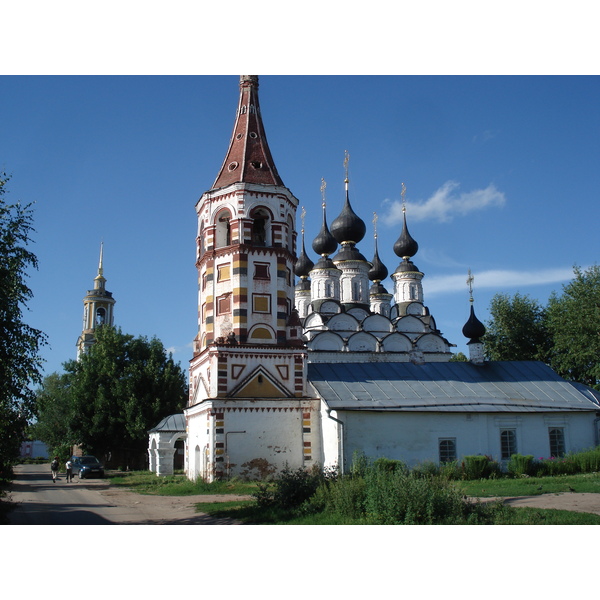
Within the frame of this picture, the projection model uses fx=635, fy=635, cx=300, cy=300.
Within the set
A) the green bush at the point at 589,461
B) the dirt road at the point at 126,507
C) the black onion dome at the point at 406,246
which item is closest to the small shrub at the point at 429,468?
the dirt road at the point at 126,507

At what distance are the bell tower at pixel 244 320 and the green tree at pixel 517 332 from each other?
63.6 ft

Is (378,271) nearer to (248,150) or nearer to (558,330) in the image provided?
(558,330)

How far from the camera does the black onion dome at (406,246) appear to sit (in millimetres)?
44562

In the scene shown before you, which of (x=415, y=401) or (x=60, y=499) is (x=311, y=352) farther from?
(x=60, y=499)

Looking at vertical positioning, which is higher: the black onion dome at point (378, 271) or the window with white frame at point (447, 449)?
the black onion dome at point (378, 271)

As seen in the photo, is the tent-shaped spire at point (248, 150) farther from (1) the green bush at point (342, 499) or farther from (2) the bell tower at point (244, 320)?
(1) the green bush at point (342, 499)

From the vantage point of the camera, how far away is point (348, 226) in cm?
4031

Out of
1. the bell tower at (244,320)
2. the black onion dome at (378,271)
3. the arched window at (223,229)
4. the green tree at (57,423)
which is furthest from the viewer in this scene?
the black onion dome at (378,271)

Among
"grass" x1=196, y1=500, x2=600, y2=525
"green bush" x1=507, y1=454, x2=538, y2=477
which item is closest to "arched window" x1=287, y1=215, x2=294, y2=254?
"green bush" x1=507, y1=454, x2=538, y2=477

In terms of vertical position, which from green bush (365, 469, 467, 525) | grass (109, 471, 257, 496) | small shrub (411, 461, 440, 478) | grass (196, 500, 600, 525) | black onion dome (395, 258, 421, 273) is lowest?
grass (109, 471, 257, 496)

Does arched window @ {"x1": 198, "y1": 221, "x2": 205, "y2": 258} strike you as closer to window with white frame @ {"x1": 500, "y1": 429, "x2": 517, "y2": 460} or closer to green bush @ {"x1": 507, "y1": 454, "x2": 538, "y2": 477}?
window with white frame @ {"x1": 500, "y1": 429, "x2": 517, "y2": 460}

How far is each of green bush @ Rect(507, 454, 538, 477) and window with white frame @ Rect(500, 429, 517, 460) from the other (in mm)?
1378

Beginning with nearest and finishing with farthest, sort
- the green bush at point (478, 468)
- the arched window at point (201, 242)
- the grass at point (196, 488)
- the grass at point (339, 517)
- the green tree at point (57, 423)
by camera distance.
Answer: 1. the grass at point (339, 517)
2. the grass at point (196, 488)
3. the green bush at point (478, 468)
4. the arched window at point (201, 242)
5. the green tree at point (57, 423)

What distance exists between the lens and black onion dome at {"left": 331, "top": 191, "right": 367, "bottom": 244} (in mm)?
40344
